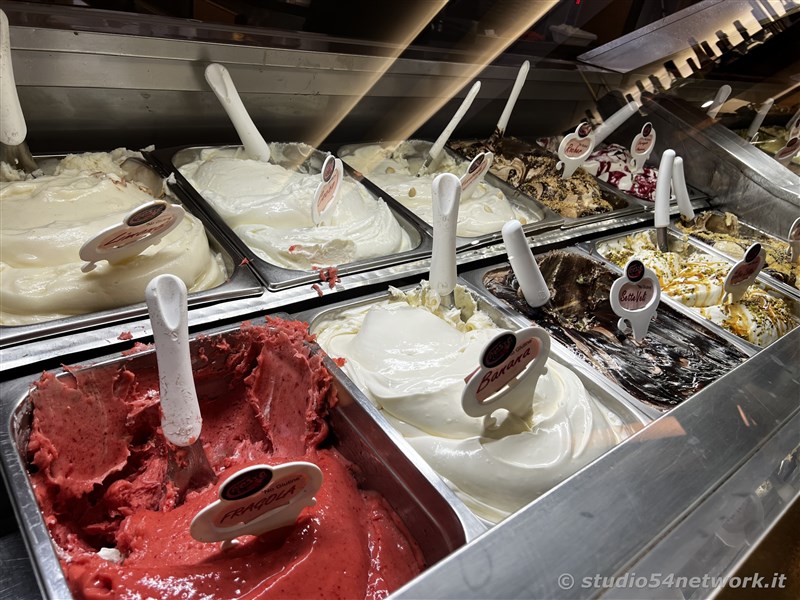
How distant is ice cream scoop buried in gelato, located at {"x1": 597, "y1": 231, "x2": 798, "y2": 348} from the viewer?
225 cm

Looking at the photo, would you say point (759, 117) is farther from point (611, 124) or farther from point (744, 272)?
point (744, 272)

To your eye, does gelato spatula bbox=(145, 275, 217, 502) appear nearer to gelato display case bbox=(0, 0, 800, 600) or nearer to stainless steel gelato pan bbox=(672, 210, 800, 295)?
A: gelato display case bbox=(0, 0, 800, 600)

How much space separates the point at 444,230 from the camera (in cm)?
175

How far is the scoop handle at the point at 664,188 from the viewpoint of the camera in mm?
2615

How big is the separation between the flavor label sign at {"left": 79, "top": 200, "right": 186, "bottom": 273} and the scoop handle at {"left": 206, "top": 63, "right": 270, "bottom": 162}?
0.90 m

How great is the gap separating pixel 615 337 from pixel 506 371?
100 centimetres

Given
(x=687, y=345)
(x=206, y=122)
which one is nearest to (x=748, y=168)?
(x=687, y=345)

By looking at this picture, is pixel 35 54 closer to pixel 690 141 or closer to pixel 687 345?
pixel 687 345

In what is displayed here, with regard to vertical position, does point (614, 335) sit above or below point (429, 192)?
below

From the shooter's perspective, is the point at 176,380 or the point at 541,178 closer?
the point at 176,380

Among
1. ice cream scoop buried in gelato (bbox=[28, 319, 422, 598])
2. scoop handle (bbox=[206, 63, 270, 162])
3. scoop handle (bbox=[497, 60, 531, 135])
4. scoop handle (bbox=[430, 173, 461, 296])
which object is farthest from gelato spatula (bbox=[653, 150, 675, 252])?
ice cream scoop buried in gelato (bbox=[28, 319, 422, 598])

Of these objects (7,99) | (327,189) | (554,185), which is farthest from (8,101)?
(554,185)

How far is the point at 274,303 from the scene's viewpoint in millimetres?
1693

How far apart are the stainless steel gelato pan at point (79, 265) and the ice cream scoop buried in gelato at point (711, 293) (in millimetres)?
1726
